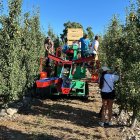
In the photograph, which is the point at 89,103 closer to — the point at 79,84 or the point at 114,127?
the point at 79,84

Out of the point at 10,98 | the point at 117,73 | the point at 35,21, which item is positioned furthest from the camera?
the point at 35,21

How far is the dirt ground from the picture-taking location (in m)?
13.1

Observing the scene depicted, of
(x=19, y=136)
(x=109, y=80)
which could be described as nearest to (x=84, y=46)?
(x=109, y=80)

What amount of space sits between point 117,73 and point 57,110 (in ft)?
12.3

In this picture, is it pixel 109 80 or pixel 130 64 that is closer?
pixel 130 64

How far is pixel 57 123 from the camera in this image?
1501 centimetres

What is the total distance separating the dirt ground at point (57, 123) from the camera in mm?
13109

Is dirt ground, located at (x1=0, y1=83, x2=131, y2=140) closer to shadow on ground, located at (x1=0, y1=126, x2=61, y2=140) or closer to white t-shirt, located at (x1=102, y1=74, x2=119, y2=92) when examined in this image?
shadow on ground, located at (x1=0, y1=126, x2=61, y2=140)

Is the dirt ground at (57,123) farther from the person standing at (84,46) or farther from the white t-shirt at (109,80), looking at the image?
the person standing at (84,46)

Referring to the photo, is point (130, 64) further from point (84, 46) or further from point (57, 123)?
point (84, 46)

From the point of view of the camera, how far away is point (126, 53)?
14.8m

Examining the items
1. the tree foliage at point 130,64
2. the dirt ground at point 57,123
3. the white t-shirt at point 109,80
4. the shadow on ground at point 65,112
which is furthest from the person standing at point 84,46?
the white t-shirt at point 109,80

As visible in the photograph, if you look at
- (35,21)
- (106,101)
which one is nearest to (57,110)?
(106,101)

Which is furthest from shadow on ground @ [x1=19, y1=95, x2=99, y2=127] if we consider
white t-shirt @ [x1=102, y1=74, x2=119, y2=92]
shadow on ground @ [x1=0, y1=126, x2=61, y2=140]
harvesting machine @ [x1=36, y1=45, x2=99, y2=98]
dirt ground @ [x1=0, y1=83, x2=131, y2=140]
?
shadow on ground @ [x1=0, y1=126, x2=61, y2=140]
